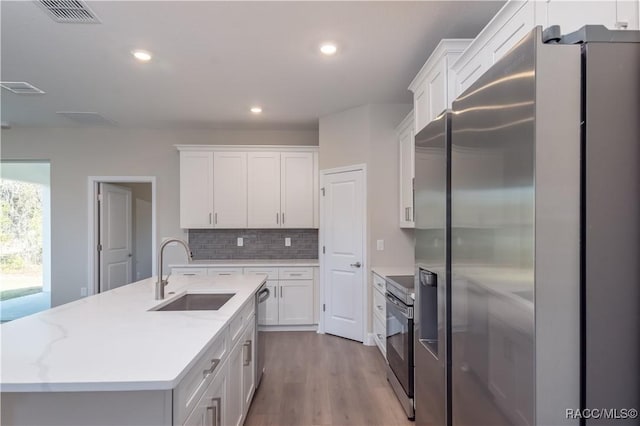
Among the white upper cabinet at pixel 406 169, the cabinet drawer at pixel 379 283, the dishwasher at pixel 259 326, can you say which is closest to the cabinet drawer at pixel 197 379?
the dishwasher at pixel 259 326

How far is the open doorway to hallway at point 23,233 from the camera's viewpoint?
20.9 feet

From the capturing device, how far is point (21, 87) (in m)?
3.29

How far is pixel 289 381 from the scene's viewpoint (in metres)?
2.85

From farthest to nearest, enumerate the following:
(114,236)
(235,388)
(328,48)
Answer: (114,236) → (328,48) → (235,388)

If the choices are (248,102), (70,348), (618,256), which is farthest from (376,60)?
(70,348)

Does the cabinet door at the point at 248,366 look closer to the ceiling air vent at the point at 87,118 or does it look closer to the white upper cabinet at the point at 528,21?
the white upper cabinet at the point at 528,21

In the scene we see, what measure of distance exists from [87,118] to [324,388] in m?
4.52

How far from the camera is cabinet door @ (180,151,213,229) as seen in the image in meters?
4.56

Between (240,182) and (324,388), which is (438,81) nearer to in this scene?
(324,388)

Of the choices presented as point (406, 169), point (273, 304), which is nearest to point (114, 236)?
point (273, 304)

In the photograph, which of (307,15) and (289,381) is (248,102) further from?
(289,381)

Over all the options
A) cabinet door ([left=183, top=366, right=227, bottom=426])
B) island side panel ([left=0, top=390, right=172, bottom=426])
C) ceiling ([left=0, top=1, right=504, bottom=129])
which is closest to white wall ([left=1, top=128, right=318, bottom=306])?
ceiling ([left=0, top=1, right=504, bottom=129])

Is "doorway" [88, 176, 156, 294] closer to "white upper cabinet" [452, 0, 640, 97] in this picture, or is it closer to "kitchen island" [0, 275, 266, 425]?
"kitchen island" [0, 275, 266, 425]

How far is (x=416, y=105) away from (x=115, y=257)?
5.03 metres
